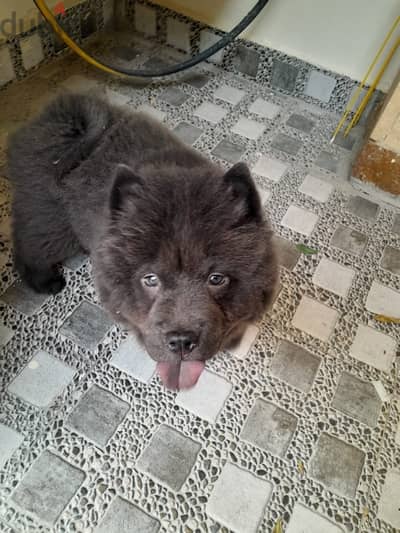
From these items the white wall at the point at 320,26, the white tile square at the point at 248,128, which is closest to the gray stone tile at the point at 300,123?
the white tile square at the point at 248,128

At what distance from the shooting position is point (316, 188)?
2494 mm

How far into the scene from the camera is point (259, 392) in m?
1.71

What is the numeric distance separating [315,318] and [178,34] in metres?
2.45

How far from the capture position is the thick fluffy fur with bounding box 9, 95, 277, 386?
3.87ft

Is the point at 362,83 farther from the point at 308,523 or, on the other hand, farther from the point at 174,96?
the point at 308,523

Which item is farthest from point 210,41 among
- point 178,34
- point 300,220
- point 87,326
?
point 87,326

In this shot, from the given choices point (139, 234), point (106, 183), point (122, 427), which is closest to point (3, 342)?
point (122, 427)

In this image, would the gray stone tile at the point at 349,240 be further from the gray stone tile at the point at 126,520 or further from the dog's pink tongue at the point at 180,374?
the gray stone tile at the point at 126,520

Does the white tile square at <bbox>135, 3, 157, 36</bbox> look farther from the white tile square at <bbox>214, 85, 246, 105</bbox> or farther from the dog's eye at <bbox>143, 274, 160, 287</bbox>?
the dog's eye at <bbox>143, 274, 160, 287</bbox>

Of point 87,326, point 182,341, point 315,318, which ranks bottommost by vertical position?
point 87,326

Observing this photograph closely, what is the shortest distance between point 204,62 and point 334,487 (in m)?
2.90

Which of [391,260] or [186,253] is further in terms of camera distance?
[391,260]

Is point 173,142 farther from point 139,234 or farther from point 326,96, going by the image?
point 326,96

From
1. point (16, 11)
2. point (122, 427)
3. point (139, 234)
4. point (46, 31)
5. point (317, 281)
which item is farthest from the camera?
point (46, 31)
